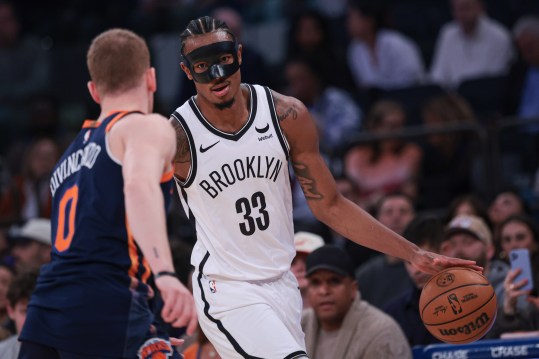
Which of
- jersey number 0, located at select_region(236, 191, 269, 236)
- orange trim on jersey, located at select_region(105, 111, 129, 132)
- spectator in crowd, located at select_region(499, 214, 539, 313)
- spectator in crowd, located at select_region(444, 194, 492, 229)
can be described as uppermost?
orange trim on jersey, located at select_region(105, 111, 129, 132)

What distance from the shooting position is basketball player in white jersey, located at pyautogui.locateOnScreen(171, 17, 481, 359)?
5.40 metres

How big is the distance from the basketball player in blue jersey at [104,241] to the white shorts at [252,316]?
76 cm

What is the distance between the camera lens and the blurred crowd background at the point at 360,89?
1006 cm

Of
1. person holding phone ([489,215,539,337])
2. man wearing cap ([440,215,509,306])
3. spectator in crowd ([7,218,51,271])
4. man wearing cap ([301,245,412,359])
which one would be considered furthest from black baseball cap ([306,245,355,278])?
spectator in crowd ([7,218,51,271])

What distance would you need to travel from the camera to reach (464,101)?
10.8 meters

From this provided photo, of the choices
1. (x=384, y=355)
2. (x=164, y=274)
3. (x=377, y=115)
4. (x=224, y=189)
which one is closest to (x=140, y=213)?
(x=164, y=274)

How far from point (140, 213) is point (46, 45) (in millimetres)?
10749

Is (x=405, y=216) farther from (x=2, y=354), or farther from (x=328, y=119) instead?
(x=2, y=354)

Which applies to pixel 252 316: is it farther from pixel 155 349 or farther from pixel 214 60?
pixel 214 60

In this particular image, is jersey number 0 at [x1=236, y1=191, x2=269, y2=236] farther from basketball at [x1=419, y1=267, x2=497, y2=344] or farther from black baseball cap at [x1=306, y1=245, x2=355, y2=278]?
black baseball cap at [x1=306, y1=245, x2=355, y2=278]

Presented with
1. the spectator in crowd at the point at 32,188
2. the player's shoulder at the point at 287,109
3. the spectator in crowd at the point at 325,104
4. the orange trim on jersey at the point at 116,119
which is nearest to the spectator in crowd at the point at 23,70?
the spectator in crowd at the point at 32,188

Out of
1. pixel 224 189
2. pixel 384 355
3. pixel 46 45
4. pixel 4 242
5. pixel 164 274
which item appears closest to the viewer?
pixel 164 274

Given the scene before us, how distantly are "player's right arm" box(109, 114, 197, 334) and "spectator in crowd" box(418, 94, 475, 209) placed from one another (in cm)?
620

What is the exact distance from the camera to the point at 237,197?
17.9ft
